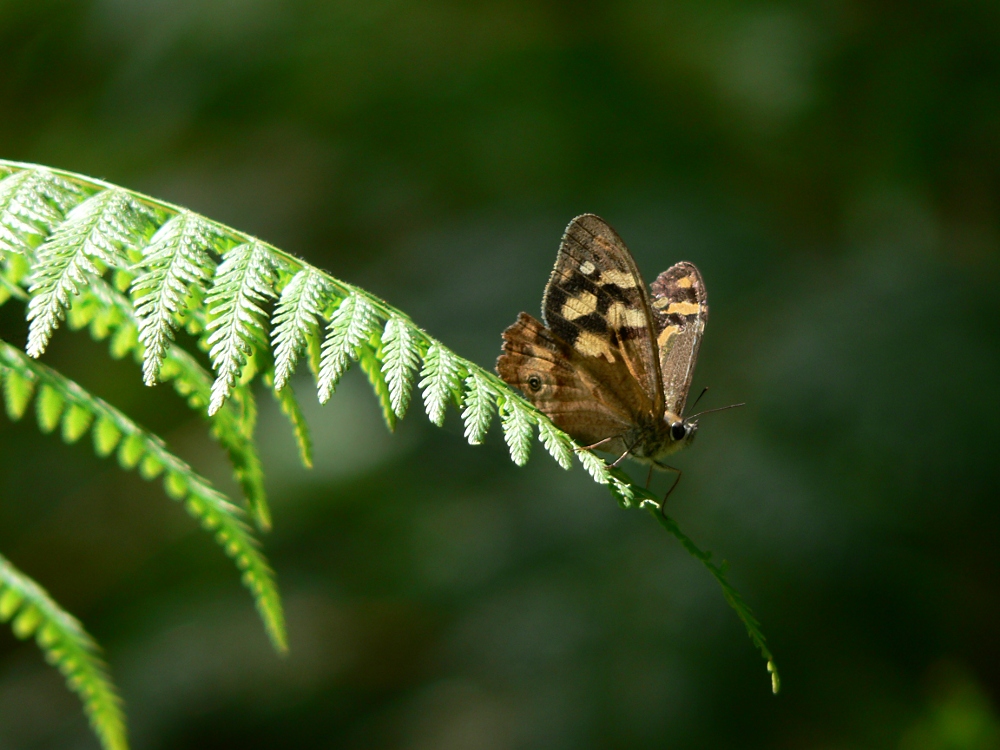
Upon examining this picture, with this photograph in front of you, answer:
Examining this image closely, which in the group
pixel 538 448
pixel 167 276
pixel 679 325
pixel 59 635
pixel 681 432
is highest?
pixel 167 276

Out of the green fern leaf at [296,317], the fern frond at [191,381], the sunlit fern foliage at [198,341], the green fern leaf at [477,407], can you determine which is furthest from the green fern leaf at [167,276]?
the green fern leaf at [477,407]

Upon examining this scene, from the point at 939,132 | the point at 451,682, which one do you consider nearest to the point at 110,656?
the point at 451,682

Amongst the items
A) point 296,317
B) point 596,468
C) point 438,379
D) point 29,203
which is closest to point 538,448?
point 596,468

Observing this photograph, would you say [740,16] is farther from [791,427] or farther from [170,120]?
[170,120]

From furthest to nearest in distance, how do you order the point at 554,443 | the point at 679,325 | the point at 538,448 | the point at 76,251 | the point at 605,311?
the point at 538,448, the point at 679,325, the point at 605,311, the point at 554,443, the point at 76,251

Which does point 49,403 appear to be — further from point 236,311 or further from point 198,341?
point 236,311

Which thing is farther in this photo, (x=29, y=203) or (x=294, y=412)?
(x=294, y=412)

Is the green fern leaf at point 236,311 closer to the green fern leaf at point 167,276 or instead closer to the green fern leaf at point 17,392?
the green fern leaf at point 167,276
